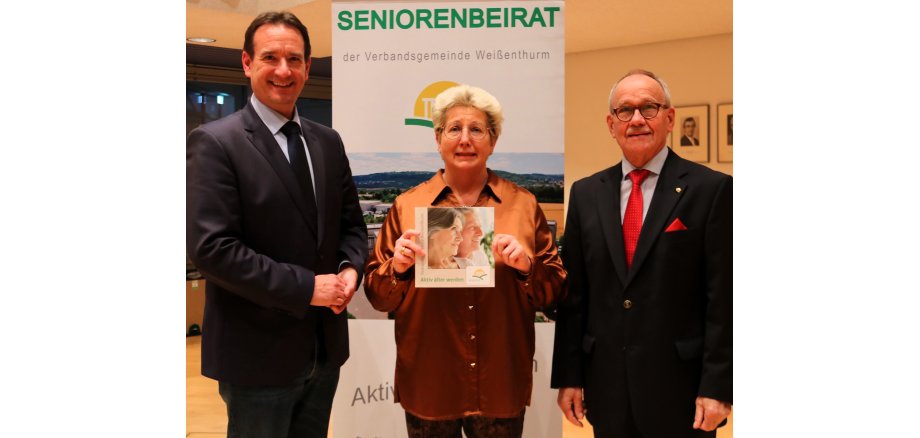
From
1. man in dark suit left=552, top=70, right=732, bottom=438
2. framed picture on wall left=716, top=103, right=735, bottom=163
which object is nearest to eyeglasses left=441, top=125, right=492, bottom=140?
man in dark suit left=552, top=70, right=732, bottom=438

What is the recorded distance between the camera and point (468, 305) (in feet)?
8.99

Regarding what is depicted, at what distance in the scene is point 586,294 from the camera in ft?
8.83

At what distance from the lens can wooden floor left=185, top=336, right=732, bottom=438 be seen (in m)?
5.35

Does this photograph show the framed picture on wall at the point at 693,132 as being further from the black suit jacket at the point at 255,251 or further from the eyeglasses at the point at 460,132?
the black suit jacket at the point at 255,251

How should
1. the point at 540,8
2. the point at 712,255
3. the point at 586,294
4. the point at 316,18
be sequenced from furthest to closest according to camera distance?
1. the point at 316,18
2. the point at 540,8
3. the point at 586,294
4. the point at 712,255

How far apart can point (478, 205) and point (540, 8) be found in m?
1.04

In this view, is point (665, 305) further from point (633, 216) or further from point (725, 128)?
point (725, 128)

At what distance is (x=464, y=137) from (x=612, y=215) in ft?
1.97

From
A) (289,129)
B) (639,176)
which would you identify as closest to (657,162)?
(639,176)

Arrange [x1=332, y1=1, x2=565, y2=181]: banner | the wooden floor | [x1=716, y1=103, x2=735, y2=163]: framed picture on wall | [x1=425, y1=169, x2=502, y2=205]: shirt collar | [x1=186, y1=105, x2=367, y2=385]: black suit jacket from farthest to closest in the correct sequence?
[x1=716, y1=103, x2=735, y2=163]: framed picture on wall < the wooden floor < [x1=332, y1=1, x2=565, y2=181]: banner < [x1=425, y1=169, x2=502, y2=205]: shirt collar < [x1=186, y1=105, x2=367, y2=385]: black suit jacket

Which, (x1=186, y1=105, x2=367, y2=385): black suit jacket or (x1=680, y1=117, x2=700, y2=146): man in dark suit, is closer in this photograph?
(x1=186, y1=105, x2=367, y2=385): black suit jacket

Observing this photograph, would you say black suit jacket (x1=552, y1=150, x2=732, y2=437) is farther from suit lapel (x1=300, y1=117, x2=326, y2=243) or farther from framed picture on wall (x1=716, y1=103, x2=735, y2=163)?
framed picture on wall (x1=716, y1=103, x2=735, y2=163)

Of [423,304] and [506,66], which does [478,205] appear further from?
[506,66]

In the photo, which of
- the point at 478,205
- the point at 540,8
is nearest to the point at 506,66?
the point at 540,8
